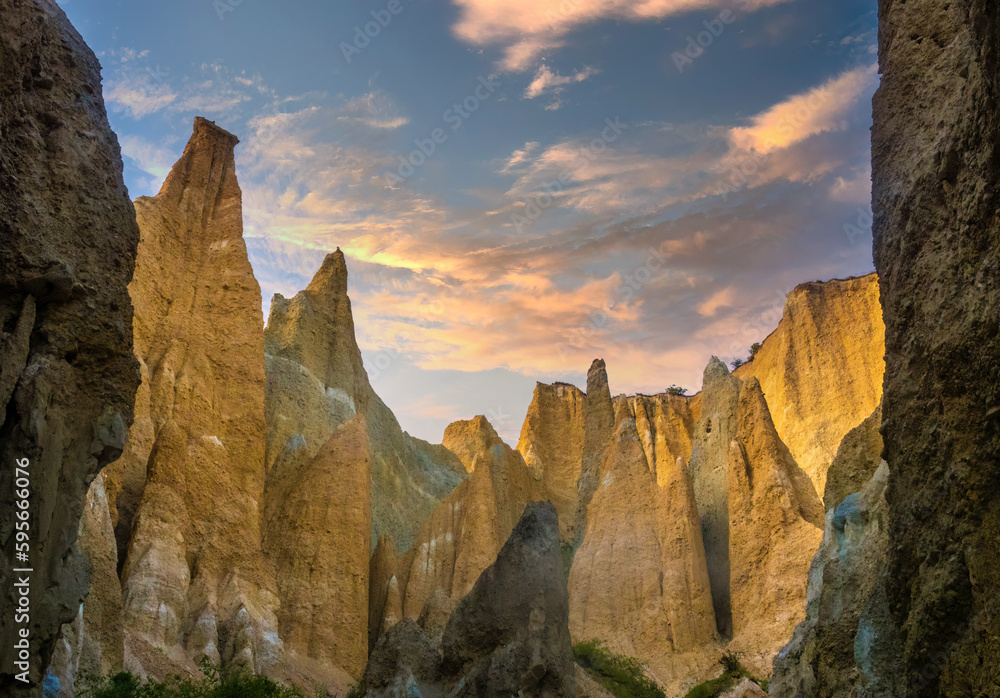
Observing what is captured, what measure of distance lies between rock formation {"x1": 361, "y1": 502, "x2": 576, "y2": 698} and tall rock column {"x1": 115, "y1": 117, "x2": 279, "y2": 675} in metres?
6.29

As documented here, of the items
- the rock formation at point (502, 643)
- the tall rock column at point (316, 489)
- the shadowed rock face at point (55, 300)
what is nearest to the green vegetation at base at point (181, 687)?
the rock formation at point (502, 643)

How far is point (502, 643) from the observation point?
1389 cm

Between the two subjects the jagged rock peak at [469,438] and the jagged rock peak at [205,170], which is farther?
the jagged rock peak at [469,438]

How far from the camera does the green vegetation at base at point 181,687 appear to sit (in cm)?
1324

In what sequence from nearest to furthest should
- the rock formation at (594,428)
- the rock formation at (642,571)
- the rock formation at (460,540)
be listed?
the rock formation at (642,571), the rock formation at (460,540), the rock formation at (594,428)

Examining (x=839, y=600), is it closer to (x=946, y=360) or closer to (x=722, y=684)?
(x=946, y=360)

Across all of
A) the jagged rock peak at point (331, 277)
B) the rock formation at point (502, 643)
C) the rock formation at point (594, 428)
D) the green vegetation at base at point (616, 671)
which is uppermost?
the jagged rock peak at point (331, 277)

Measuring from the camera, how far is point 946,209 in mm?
5305

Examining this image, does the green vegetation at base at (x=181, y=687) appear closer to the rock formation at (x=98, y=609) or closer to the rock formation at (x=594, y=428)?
the rock formation at (x=98, y=609)

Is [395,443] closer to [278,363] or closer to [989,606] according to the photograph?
[278,363]

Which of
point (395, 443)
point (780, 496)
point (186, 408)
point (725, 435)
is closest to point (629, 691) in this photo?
point (780, 496)

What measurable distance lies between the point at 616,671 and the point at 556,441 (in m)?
23.0

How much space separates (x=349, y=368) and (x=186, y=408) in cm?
1072

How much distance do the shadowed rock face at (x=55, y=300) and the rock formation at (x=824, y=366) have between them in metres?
31.0
